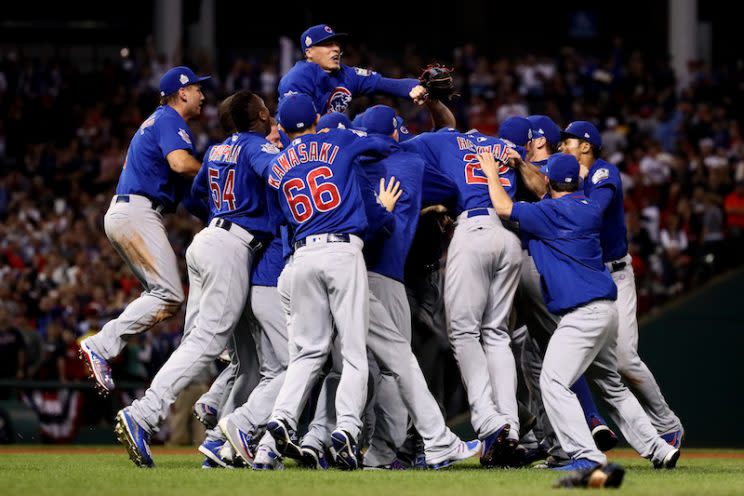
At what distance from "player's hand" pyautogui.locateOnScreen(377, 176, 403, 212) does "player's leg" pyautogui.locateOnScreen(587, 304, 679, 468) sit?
1682 millimetres

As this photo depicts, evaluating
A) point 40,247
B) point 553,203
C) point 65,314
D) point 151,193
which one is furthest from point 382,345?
point 40,247

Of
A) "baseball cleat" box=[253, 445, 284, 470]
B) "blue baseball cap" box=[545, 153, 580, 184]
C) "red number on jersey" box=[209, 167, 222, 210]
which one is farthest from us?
"red number on jersey" box=[209, 167, 222, 210]

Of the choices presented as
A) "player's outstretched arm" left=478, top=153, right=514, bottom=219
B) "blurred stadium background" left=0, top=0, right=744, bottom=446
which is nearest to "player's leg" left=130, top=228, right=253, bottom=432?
"player's outstretched arm" left=478, top=153, right=514, bottom=219

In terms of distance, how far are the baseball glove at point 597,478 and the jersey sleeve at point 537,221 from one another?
6.07 ft

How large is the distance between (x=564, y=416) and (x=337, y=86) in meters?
3.41

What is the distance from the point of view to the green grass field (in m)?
6.36

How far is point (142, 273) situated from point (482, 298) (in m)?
2.51

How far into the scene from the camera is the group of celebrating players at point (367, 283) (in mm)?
7715

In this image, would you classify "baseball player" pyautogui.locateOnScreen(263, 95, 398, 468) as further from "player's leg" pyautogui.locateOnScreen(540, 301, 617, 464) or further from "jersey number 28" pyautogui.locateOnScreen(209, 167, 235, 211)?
"player's leg" pyautogui.locateOnScreen(540, 301, 617, 464)

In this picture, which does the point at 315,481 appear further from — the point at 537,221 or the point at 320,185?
the point at 537,221

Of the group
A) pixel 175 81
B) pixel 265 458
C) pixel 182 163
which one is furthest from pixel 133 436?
pixel 175 81

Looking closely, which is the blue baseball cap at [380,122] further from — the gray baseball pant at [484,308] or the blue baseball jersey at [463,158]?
the gray baseball pant at [484,308]

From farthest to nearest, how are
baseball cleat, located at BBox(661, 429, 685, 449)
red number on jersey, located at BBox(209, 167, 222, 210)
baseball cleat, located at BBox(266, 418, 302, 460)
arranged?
baseball cleat, located at BBox(661, 429, 685, 449)
red number on jersey, located at BBox(209, 167, 222, 210)
baseball cleat, located at BBox(266, 418, 302, 460)

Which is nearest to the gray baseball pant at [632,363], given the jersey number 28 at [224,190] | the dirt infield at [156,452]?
the dirt infield at [156,452]
